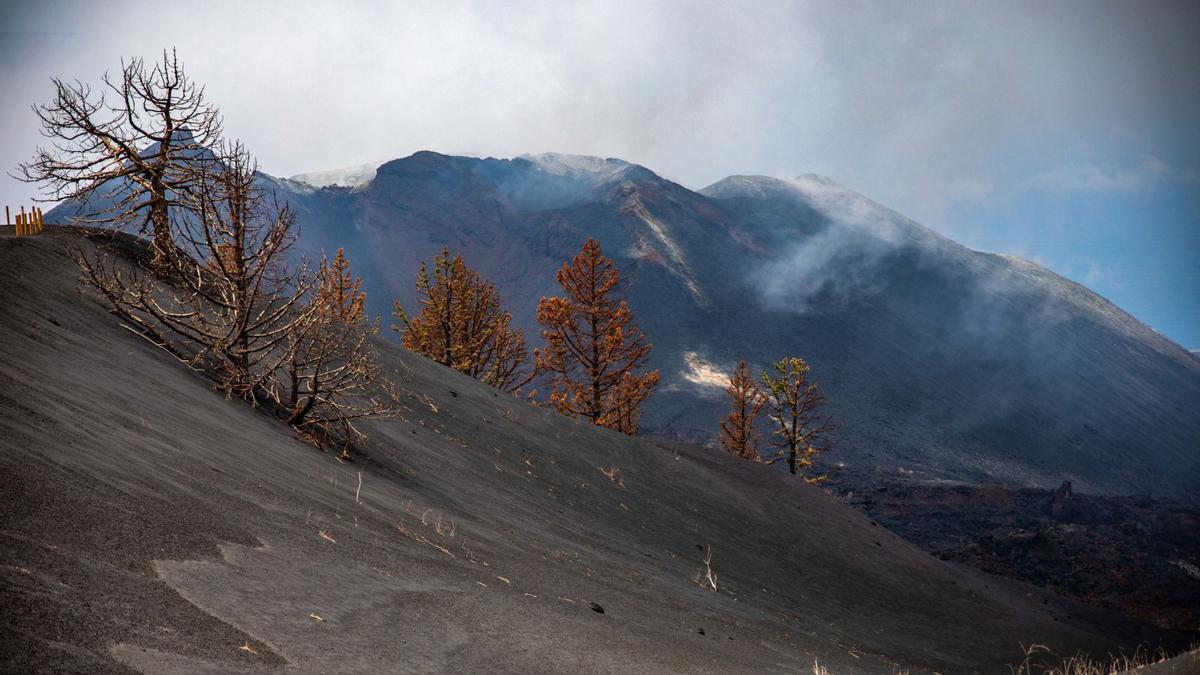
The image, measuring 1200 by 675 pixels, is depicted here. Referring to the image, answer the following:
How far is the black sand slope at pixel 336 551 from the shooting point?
4.40 metres

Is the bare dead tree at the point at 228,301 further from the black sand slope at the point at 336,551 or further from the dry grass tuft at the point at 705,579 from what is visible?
the dry grass tuft at the point at 705,579

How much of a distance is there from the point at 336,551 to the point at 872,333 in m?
155

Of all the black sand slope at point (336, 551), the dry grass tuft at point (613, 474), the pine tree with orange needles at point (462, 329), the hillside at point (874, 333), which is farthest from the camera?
the hillside at point (874, 333)

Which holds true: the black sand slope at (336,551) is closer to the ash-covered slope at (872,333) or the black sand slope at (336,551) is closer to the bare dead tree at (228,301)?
the bare dead tree at (228,301)

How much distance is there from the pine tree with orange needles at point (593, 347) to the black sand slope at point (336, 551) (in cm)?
2299

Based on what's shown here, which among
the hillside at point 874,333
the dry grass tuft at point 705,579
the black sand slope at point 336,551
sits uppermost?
the hillside at point 874,333

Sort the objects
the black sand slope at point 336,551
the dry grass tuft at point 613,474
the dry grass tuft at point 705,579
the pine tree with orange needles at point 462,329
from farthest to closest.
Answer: the pine tree with orange needles at point 462,329 < the dry grass tuft at point 613,474 < the dry grass tuft at point 705,579 < the black sand slope at point 336,551

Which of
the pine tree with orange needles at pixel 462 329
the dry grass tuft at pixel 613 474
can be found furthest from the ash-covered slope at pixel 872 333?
the dry grass tuft at pixel 613 474

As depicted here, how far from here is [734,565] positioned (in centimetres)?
1722

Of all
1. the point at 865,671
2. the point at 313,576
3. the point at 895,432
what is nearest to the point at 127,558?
the point at 313,576

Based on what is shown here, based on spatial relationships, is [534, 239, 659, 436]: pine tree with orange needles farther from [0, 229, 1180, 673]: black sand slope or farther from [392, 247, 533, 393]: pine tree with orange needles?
[0, 229, 1180, 673]: black sand slope

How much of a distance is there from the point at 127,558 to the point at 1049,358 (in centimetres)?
17879

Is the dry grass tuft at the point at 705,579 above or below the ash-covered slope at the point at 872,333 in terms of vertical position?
below

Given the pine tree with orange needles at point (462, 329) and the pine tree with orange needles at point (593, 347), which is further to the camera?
the pine tree with orange needles at point (593, 347)
